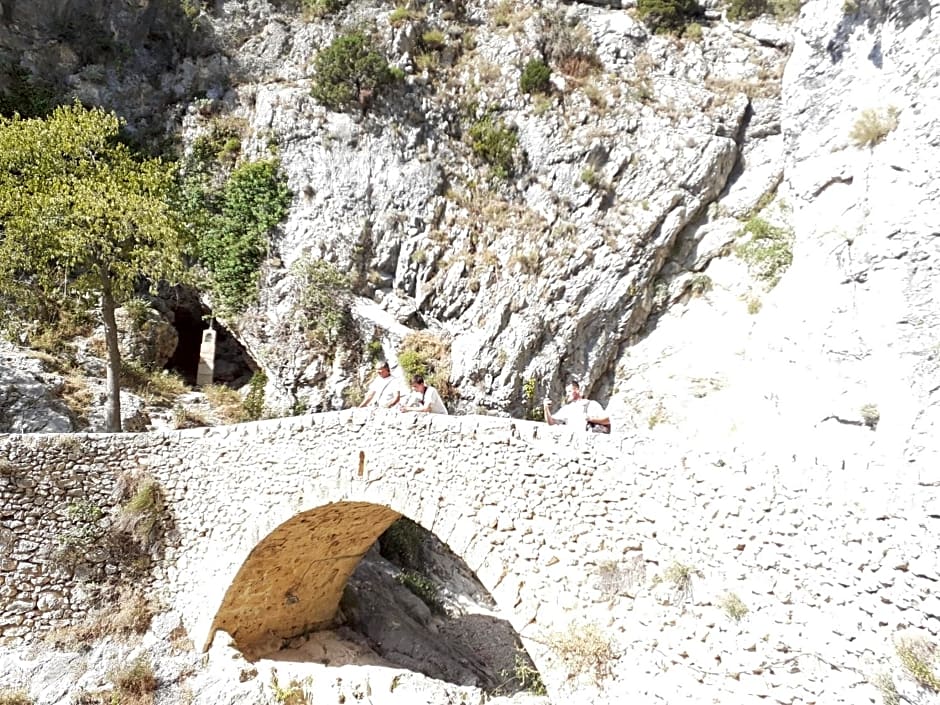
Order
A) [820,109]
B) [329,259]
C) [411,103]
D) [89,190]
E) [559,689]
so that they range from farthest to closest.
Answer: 1. [411,103]
2. [329,259]
3. [820,109]
4. [89,190]
5. [559,689]

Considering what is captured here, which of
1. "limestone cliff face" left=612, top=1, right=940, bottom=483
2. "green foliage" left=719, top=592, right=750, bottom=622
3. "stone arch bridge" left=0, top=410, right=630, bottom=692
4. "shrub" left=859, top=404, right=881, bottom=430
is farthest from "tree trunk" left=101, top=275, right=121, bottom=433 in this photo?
"shrub" left=859, top=404, right=881, bottom=430

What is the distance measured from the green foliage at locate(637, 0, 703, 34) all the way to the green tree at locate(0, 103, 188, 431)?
16564mm

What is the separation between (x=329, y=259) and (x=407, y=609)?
385 inches

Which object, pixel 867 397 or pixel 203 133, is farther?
pixel 203 133

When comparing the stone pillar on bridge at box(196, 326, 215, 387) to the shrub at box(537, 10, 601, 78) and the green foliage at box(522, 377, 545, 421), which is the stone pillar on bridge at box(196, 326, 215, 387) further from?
the shrub at box(537, 10, 601, 78)

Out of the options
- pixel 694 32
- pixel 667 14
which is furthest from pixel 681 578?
pixel 667 14

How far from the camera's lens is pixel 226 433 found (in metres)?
11.1

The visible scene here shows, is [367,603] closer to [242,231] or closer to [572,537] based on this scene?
[572,537]

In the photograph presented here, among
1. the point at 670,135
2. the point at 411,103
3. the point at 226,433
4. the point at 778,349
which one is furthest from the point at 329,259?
the point at 778,349

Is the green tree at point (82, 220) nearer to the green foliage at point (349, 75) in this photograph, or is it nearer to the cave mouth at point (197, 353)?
the green foliage at point (349, 75)

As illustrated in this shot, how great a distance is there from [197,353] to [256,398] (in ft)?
20.5

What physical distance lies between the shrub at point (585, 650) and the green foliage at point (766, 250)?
11.6 meters

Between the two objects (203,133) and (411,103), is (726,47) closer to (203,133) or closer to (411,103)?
(411,103)

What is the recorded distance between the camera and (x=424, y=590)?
52.3 feet
